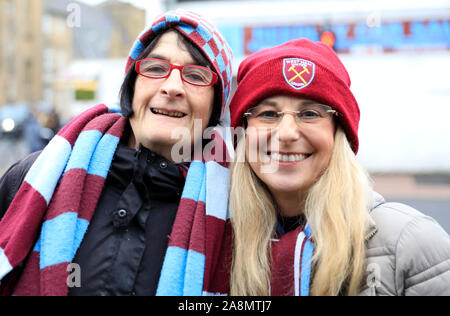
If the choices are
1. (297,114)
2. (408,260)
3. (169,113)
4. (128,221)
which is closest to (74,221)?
(128,221)

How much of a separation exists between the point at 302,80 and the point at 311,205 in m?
0.55

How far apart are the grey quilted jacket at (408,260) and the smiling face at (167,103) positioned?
1007 millimetres

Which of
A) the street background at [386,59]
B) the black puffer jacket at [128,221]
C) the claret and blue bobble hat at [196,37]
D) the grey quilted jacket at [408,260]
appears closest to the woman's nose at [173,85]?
the claret and blue bobble hat at [196,37]

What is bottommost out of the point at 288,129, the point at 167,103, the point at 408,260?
the point at 408,260

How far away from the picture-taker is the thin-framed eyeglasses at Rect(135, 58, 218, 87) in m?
2.18

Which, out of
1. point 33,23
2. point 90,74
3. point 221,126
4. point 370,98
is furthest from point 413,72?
point 33,23

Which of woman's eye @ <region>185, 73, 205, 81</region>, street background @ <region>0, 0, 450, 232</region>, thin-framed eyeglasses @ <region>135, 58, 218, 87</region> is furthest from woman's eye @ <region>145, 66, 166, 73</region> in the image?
street background @ <region>0, 0, 450, 232</region>

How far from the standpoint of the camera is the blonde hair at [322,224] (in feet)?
5.79

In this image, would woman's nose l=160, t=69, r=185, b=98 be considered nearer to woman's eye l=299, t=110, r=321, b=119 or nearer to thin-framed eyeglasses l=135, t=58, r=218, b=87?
thin-framed eyeglasses l=135, t=58, r=218, b=87

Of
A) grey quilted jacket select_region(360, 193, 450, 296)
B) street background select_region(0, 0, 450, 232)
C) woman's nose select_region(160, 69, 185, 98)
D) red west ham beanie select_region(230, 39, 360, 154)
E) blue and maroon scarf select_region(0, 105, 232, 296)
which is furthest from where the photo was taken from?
street background select_region(0, 0, 450, 232)

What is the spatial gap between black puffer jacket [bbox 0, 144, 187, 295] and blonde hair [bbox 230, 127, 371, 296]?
0.32m

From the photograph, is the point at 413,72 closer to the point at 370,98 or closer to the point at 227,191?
the point at 370,98

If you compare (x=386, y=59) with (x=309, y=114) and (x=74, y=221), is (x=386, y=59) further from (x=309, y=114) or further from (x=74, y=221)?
(x=74, y=221)

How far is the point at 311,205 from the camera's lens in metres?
1.95
